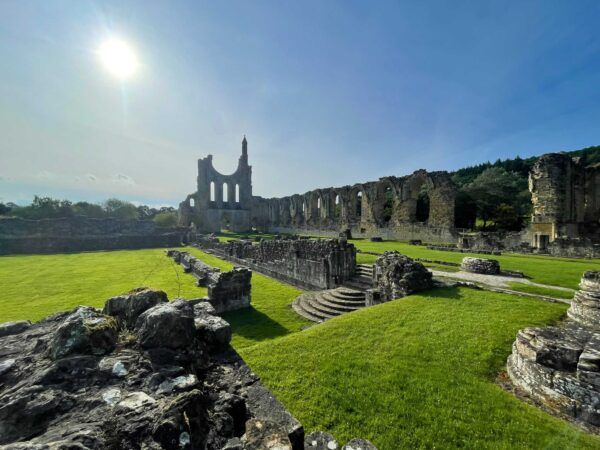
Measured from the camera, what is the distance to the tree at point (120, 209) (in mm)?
70144

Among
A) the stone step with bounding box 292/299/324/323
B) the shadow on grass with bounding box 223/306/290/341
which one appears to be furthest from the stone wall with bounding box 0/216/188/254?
the stone step with bounding box 292/299/324/323

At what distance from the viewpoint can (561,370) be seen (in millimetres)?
3764

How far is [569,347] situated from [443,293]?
155 inches

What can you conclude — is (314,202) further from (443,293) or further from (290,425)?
(290,425)

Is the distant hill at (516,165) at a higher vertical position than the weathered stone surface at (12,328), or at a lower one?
higher

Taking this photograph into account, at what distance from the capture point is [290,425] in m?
2.24

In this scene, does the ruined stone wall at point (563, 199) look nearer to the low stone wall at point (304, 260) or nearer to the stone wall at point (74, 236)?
the low stone wall at point (304, 260)

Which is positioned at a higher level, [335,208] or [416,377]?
[335,208]

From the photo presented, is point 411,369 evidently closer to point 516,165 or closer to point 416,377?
point 416,377

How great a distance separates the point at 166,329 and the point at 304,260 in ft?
33.9

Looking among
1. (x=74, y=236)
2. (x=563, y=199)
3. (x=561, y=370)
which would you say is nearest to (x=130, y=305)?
(x=561, y=370)

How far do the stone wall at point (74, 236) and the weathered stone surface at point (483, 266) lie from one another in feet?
102

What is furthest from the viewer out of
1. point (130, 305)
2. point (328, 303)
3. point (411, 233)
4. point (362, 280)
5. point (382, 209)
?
point (382, 209)

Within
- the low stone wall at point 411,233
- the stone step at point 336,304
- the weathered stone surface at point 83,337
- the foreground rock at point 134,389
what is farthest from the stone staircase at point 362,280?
the low stone wall at point 411,233
